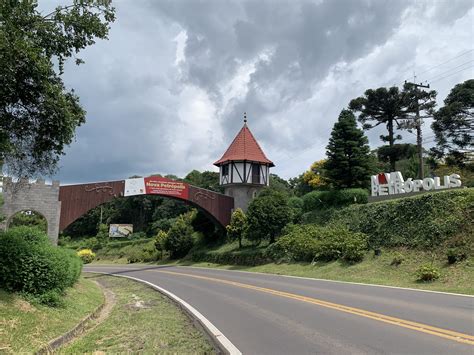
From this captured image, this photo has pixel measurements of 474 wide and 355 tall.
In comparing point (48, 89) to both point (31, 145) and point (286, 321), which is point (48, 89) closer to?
point (31, 145)

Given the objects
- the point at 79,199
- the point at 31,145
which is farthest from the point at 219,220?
the point at 31,145

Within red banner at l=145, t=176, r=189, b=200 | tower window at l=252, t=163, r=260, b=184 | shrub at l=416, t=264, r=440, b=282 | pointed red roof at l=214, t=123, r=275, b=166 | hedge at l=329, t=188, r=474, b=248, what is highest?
pointed red roof at l=214, t=123, r=275, b=166

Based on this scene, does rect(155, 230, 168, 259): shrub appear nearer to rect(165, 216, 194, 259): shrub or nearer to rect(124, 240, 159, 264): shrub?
rect(124, 240, 159, 264): shrub

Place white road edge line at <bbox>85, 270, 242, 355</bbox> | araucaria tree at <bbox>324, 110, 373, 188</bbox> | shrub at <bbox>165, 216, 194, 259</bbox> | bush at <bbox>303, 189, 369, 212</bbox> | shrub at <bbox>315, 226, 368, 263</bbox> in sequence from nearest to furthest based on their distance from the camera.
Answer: white road edge line at <bbox>85, 270, 242, 355</bbox> < shrub at <bbox>315, 226, 368, 263</bbox> < bush at <bbox>303, 189, 369, 212</bbox> < araucaria tree at <bbox>324, 110, 373, 188</bbox> < shrub at <bbox>165, 216, 194, 259</bbox>

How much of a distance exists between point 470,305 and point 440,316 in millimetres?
1993

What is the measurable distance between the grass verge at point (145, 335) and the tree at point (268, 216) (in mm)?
20892

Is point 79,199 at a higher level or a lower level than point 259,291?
higher

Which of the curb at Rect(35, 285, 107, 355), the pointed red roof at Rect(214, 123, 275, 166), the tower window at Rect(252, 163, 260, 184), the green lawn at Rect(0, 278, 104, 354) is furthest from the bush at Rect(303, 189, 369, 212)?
the green lawn at Rect(0, 278, 104, 354)

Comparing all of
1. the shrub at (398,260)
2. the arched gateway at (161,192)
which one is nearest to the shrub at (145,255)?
the arched gateway at (161,192)

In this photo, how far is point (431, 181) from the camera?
24.8 meters

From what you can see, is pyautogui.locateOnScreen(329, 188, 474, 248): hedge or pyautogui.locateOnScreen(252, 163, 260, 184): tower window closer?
pyautogui.locateOnScreen(329, 188, 474, 248): hedge

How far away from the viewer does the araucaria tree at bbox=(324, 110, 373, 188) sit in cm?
3250

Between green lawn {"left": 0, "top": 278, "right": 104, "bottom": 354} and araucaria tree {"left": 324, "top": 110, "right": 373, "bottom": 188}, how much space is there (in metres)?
25.6

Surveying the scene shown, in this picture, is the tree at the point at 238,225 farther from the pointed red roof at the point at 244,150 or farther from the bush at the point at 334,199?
the pointed red roof at the point at 244,150
